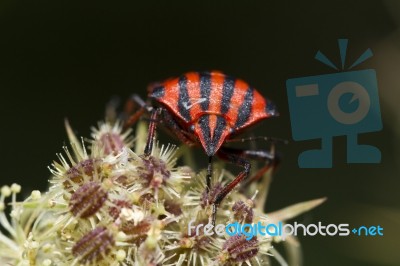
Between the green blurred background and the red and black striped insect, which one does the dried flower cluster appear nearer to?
the red and black striped insect

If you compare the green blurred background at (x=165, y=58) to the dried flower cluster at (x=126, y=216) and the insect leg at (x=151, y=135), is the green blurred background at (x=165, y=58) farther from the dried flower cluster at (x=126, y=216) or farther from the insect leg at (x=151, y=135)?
the insect leg at (x=151, y=135)

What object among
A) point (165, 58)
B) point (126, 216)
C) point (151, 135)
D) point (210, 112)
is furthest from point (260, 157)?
point (165, 58)

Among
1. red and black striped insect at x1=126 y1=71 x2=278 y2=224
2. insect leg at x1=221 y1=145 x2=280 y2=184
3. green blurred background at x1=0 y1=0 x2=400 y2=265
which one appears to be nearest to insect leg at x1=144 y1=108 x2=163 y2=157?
red and black striped insect at x1=126 y1=71 x2=278 y2=224

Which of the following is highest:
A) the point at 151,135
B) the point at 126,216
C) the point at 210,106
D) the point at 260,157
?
the point at 210,106

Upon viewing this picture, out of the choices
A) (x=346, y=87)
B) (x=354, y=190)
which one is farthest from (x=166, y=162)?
(x=354, y=190)

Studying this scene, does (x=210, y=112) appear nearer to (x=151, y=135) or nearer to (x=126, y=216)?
(x=151, y=135)

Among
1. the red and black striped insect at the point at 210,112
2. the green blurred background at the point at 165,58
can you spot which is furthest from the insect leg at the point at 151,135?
the green blurred background at the point at 165,58

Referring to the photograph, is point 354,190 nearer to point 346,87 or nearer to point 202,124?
point 346,87
